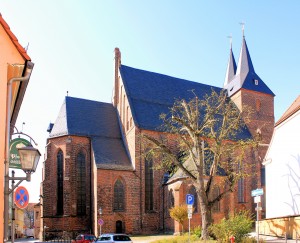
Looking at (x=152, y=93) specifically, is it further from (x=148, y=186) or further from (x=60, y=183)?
(x=60, y=183)

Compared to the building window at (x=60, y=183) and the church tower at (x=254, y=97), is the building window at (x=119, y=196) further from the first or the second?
the church tower at (x=254, y=97)

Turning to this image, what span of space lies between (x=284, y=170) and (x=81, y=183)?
18.9 meters

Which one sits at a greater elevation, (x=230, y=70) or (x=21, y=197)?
(x=230, y=70)

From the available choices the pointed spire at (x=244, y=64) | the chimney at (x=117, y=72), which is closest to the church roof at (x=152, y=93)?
the chimney at (x=117, y=72)

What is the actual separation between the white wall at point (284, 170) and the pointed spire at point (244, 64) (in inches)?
827

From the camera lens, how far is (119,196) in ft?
119

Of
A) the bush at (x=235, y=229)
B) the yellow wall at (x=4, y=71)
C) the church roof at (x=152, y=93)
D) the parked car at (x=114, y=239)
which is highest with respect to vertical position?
the church roof at (x=152, y=93)

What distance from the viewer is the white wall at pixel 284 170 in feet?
77.5

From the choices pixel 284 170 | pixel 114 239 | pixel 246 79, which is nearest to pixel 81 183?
pixel 114 239

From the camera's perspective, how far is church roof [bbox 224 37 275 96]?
46438mm

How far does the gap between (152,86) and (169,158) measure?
21928 millimetres

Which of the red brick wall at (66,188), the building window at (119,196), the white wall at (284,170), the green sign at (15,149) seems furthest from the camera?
the building window at (119,196)

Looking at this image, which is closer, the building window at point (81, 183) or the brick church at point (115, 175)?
the brick church at point (115, 175)

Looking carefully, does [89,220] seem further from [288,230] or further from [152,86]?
[288,230]
